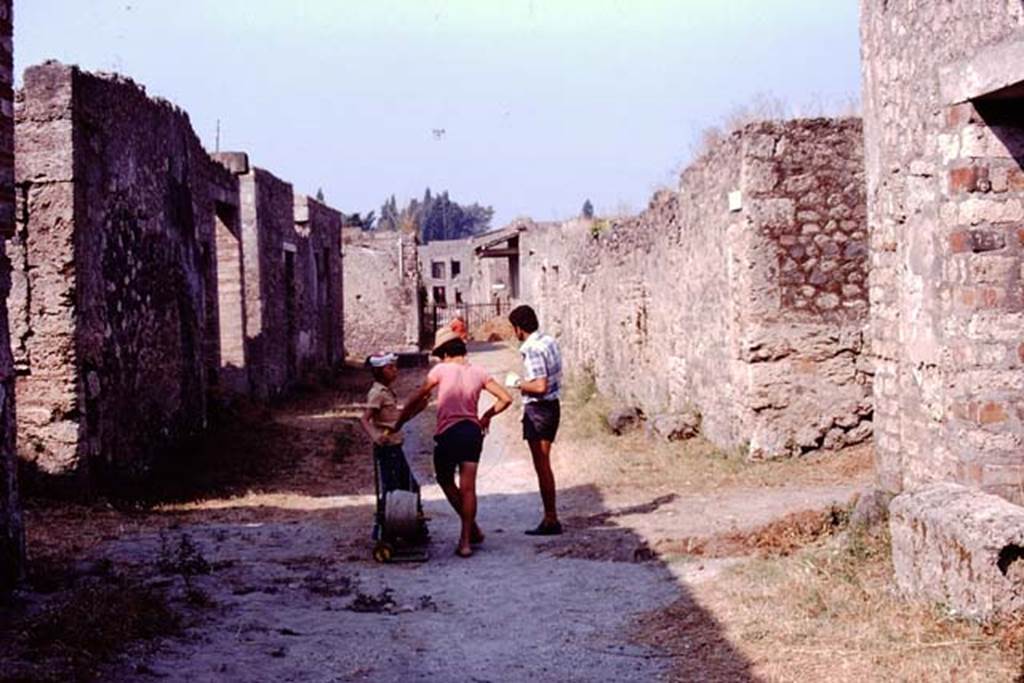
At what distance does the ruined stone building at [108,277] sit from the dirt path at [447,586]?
1174 millimetres

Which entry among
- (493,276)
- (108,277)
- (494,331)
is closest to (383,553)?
(108,277)

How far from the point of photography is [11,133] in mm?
6199

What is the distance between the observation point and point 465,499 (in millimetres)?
7809

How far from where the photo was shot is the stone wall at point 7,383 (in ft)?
19.8

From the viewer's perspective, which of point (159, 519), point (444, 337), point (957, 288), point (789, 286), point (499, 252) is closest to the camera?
point (957, 288)

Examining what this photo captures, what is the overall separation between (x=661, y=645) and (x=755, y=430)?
5695 mm

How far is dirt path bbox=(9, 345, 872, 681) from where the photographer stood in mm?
5129

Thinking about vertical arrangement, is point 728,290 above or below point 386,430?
above

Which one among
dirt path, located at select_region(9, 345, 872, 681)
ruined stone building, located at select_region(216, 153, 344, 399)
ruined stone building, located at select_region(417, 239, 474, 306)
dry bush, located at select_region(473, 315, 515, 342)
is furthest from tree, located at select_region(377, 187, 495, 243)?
dirt path, located at select_region(9, 345, 872, 681)

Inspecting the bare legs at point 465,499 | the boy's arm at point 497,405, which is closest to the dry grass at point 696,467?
the boy's arm at point 497,405

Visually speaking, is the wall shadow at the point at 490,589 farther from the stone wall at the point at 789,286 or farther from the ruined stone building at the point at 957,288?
the stone wall at the point at 789,286

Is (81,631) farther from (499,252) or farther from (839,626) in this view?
(499,252)

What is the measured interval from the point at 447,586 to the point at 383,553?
2.76ft

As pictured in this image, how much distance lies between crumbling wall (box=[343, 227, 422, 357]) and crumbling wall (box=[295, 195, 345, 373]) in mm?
4866
